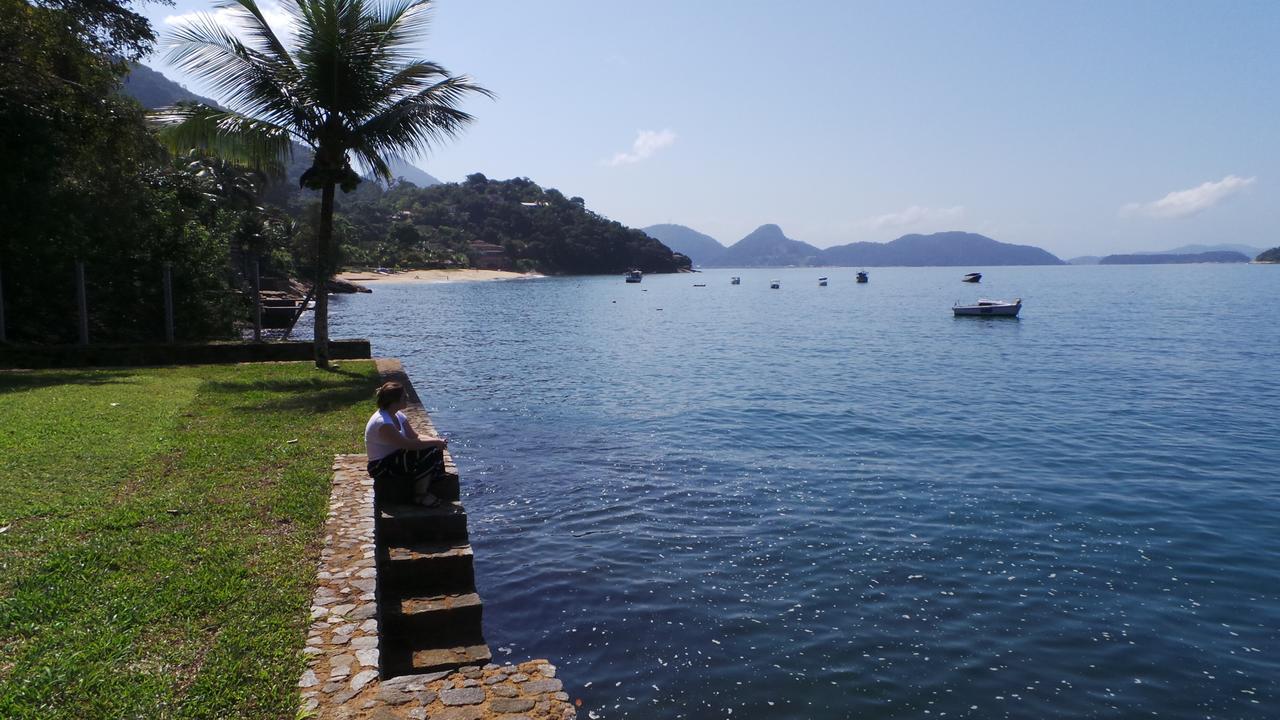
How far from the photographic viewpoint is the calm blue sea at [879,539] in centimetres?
737

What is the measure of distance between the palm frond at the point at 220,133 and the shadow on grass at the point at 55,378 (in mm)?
4850

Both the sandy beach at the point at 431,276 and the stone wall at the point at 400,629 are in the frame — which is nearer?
the stone wall at the point at 400,629

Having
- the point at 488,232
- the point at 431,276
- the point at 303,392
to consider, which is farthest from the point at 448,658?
the point at 488,232

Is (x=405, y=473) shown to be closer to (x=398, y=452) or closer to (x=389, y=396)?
(x=398, y=452)

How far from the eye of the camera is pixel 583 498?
12.6 metres

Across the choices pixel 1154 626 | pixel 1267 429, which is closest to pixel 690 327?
pixel 1267 429

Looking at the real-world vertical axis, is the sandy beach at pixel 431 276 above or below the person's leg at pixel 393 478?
above

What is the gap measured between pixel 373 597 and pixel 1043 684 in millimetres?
5827

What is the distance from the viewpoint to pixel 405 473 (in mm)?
7941

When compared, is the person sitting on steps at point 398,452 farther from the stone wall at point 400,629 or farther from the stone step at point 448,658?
the stone step at point 448,658

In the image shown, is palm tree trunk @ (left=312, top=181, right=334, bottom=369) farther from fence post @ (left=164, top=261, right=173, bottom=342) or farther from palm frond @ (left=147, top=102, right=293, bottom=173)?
fence post @ (left=164, top=261, right=173, bottom=342)

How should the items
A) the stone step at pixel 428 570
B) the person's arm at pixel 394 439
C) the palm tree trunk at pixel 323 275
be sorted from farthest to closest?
1. the palm tree trunk at pixel 323 275
2. the person's arm at pixel 394 439
3. the stone step at pixel 428 570

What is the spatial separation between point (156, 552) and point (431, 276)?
114 m

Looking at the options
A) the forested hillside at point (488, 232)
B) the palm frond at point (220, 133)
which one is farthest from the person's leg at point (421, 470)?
the forested hillside at point (488, 232)
